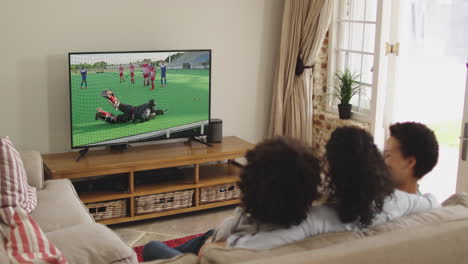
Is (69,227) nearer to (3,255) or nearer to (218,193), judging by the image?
(3,255)

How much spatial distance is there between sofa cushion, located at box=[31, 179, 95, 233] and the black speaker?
137cm

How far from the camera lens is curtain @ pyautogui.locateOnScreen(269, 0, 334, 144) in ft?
16.4

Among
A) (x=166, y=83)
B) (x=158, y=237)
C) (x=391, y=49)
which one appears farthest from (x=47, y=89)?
(x=391, y=49)

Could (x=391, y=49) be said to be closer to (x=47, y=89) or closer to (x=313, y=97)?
(x=313, y=97)

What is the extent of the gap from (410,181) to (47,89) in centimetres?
292

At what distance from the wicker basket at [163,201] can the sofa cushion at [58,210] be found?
Result: 67 centimetres

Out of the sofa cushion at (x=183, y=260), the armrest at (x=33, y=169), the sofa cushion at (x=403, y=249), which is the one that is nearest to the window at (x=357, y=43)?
the armrest at (x=33, y=169)

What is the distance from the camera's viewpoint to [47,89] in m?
4.34

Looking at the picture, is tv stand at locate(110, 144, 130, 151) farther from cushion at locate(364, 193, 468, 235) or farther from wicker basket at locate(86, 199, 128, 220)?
cushion at locate(364, 193, 468, 235)

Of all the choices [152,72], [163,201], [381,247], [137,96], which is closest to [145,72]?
[152,72]

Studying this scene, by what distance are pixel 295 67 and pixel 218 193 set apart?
134cm

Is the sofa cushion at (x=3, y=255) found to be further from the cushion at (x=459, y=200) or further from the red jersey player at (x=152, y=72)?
the red jersey player at (x=152, y=72)

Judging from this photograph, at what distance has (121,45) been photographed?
454 centimetres

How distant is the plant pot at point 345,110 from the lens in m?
4.84
